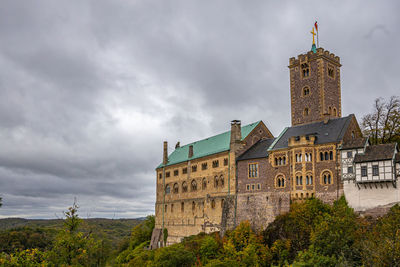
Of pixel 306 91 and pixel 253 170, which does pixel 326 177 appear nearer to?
pixel 253 170

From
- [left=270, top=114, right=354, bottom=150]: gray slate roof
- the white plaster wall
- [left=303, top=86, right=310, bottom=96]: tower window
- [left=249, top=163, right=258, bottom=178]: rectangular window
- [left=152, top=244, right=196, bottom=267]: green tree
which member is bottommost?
[left=152, top=244, right=196, bottom=267]: green tree

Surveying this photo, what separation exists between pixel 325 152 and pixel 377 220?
10.5 m

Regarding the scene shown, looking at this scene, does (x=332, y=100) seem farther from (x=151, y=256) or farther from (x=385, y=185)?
(x=151, y=256)

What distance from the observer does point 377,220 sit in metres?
42.5

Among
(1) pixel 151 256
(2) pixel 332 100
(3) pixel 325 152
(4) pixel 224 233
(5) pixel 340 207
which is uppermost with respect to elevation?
(2) pixel 332 100

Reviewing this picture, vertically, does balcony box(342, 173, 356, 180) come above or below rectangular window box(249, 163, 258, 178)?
below

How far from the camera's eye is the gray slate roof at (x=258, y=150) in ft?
190

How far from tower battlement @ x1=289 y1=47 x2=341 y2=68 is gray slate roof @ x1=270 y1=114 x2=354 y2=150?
11769mm

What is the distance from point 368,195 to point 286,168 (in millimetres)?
10937

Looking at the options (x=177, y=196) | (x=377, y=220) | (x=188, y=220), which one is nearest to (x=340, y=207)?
(x=377, y=220)

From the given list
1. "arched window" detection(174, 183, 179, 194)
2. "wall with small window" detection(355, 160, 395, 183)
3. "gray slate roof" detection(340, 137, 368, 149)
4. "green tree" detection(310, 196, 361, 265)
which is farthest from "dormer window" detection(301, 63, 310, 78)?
"arched window" detection(174, 183, 179, 194)

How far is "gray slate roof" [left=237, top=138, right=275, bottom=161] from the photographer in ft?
190

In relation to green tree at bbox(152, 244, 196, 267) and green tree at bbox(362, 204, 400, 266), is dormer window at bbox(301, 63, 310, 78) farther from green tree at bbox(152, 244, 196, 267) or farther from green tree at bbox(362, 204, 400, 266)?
green tree at bbox(152, 244, 196, 267)

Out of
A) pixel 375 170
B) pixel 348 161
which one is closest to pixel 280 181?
pixel 348 161
